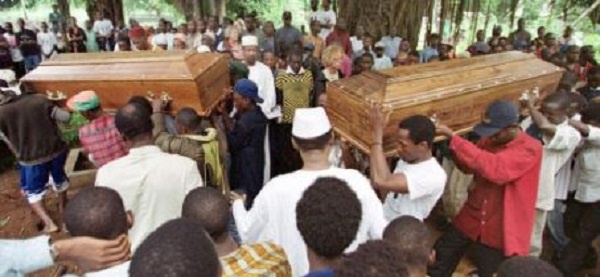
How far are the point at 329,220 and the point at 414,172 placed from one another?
97 centimetres

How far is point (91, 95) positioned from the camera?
136 inches

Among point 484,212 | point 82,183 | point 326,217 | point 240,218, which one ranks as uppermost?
point 326,217

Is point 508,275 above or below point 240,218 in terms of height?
above

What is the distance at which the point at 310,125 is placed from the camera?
2443 mm

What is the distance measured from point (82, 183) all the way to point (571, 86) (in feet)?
13.8

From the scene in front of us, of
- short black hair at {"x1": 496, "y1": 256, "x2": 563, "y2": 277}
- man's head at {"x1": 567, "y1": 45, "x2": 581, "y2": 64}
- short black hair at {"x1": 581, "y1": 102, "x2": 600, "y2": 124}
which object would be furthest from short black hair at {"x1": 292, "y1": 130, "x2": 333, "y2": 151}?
man's head at {"x1": 567, "y1": 45, "x2": 581, "y2": 64}

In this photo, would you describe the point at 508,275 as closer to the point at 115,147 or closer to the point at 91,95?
the point at 115,147

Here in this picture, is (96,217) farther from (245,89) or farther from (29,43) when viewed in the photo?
(29,43)

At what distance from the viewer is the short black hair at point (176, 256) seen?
126 centimetres

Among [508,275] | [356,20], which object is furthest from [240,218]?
[356,20]

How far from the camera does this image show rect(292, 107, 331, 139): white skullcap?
7.92 feet

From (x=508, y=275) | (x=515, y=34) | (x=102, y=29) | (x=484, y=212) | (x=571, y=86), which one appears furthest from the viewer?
(x=102, y=29)

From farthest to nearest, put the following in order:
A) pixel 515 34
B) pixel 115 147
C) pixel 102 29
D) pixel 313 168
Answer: pixel 102 29, pixel 515 34, pixel 115 147, pixel 313 168

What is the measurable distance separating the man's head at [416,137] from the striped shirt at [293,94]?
7.16 feet
